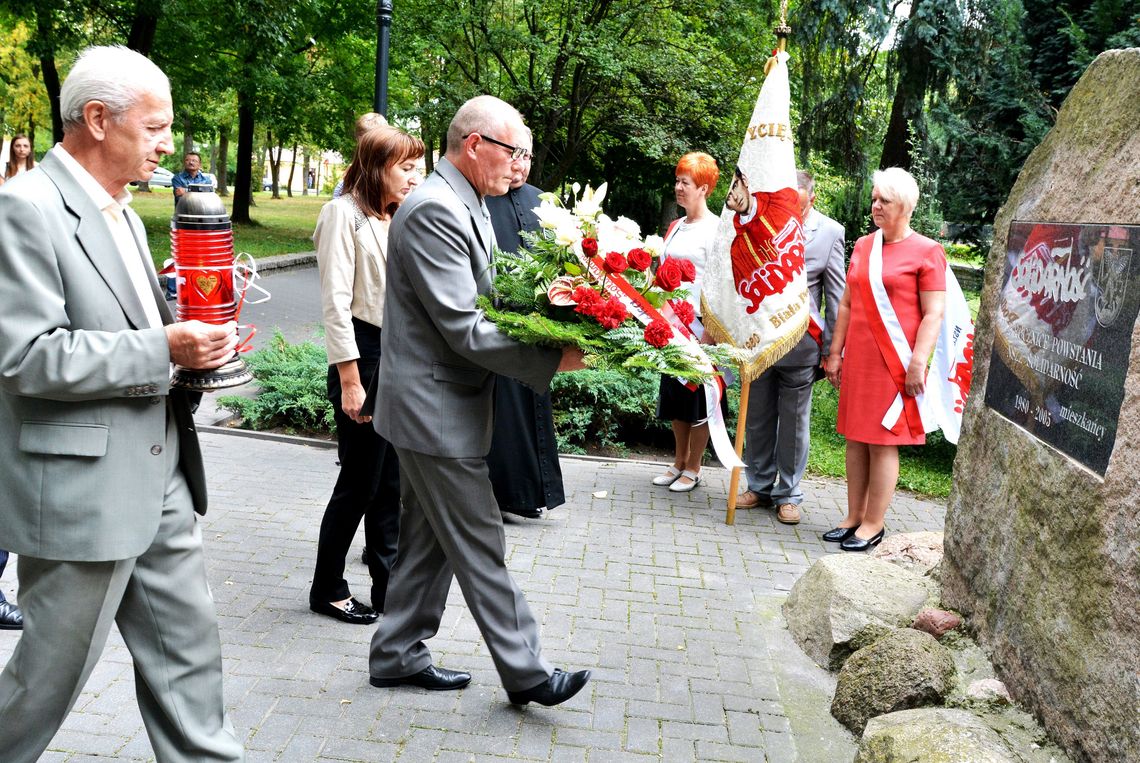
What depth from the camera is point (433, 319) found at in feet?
11.1

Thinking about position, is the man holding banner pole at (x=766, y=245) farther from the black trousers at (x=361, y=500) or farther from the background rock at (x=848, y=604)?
the black trousers at (x=361, y=500)

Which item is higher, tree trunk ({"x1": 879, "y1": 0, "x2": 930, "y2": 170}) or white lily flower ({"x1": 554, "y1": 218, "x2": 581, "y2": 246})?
tree trunk ({"x1": 879, "y1": 0, "x2": 930, "y2": 170})

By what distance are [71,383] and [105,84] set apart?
2.46 ft

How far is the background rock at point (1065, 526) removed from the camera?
310 cm

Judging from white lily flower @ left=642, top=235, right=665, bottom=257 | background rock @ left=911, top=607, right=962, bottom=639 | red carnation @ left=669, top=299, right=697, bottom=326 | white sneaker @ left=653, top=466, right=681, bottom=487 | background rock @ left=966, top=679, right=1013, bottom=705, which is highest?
white lily flower @ left=642, top=235, right=665, bottom=257

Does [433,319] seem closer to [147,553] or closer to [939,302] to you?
[147,553]

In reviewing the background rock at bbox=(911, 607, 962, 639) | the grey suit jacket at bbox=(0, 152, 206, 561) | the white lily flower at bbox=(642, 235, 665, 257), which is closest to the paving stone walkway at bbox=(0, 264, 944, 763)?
the background rock at bbox=(911, 607, 962, 639)

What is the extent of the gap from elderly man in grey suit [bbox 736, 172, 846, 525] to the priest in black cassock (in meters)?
1.62

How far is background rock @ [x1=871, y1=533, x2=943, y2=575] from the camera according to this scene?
5.25 m

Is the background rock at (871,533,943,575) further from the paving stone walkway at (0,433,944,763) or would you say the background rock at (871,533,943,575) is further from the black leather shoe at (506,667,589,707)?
the black leather shoe at (506,667,589,707)

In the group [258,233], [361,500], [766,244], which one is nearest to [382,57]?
[766,244]

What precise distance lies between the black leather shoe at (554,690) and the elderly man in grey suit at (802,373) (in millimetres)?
3175

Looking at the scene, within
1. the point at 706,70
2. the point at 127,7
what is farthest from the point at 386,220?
the point at 127,7

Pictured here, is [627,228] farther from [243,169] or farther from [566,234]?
[243,169]
